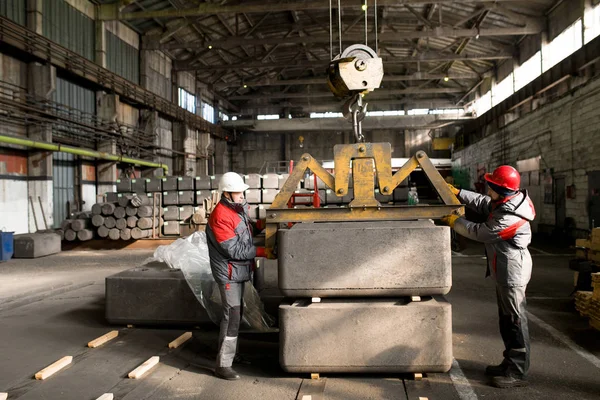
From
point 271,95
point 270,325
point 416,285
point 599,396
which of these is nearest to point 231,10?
point 271,95

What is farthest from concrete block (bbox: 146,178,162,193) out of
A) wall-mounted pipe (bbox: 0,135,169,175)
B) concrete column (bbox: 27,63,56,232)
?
concrete column (bbox: 27,63,56,232)

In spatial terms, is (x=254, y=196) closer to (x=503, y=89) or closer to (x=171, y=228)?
(x=171, y=228)

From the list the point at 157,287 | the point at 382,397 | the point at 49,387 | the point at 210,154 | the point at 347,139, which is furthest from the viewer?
the point at 347,139

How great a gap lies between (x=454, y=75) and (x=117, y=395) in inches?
950

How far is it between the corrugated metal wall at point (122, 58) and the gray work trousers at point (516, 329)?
16.5m

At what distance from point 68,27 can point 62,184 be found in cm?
533

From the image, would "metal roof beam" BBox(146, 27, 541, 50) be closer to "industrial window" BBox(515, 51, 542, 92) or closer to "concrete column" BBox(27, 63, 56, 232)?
"industrial window" BBox(515, 51, 542, 92)

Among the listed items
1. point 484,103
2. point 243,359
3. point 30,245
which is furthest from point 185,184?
point 484,103

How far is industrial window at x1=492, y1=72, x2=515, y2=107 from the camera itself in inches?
777

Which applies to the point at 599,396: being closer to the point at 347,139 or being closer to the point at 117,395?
the point at 117,395

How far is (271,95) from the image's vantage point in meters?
26.3

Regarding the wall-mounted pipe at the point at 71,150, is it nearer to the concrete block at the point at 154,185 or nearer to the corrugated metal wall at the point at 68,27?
the concrete block at the point at 154,185

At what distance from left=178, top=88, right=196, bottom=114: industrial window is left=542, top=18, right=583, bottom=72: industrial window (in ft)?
56.4

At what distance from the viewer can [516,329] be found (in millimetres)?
3402
